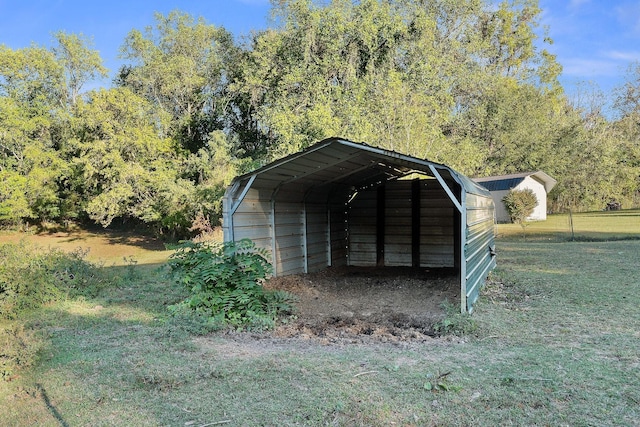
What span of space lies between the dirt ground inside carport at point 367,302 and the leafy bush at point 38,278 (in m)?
3.40

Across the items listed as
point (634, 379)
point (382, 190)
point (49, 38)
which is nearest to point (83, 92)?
point (49, 38)

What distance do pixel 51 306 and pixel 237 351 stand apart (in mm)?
3998

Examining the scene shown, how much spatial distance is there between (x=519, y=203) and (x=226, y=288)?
23079mm

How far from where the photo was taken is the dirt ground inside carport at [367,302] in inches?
200

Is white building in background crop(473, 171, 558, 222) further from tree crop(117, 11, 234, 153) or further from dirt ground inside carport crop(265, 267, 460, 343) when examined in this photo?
dirt ground inside carport crop(265, 267, 460, 343)

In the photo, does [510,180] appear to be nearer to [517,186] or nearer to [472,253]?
[517,186]

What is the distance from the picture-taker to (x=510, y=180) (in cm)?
2697

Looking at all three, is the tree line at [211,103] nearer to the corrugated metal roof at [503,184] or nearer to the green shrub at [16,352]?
the corrugated metal roof at [503,184]

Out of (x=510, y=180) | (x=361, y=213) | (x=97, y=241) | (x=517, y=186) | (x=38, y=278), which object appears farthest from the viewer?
(x=510, y=180)

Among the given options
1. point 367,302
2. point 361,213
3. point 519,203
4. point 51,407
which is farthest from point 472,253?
point 519,203

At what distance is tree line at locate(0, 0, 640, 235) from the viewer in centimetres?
1897

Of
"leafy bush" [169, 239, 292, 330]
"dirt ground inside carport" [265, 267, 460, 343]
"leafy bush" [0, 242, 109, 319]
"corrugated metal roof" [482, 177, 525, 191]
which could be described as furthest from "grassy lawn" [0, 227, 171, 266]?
"corrugated metal roof" [482, 177, 525, 191]

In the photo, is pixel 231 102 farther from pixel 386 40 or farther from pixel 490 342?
pixel 490 342

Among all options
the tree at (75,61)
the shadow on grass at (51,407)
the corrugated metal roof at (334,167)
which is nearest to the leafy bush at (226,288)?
the corrugated metal roof at (334,167)
